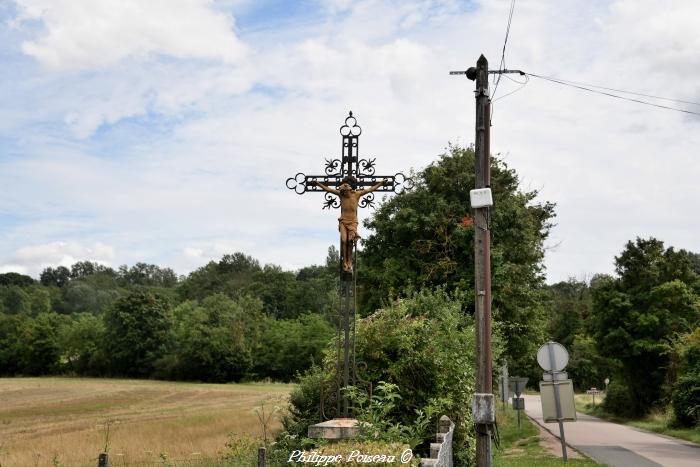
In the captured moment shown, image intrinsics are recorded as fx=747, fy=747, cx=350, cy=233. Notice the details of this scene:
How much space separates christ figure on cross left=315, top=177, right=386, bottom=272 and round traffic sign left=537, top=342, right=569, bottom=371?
18.7 ft

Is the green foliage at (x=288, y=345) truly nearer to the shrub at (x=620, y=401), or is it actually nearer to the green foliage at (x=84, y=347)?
the green foliage at (x=84, y=347)

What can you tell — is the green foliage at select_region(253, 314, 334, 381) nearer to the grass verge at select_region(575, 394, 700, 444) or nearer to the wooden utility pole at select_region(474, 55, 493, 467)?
the grass verge at select_region(575, 394, 700, 444)

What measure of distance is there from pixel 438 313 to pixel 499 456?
234 inches

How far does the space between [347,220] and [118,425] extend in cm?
2296

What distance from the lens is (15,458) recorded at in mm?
18875

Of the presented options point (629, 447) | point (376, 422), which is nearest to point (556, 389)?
point (376, 422)

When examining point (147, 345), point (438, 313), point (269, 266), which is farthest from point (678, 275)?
point (269, 266)

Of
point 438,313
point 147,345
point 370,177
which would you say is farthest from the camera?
point 147,345

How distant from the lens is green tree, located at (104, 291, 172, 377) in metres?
86.5

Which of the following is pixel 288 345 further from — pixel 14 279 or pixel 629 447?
pixel 14 279

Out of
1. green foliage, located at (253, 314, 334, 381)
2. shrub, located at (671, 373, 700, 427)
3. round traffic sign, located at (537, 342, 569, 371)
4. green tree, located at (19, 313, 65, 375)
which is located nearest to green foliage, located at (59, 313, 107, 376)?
green tree, located at (19, 313, 65, 375)

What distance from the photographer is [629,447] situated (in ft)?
75.8

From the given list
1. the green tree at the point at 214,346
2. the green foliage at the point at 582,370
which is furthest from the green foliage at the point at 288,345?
the green foliage at the point at 582,370

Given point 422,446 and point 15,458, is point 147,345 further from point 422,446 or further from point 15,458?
point 422,446
